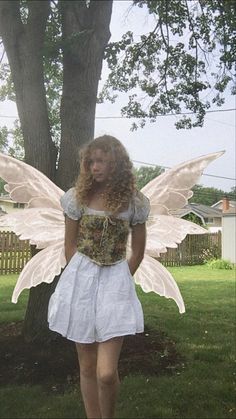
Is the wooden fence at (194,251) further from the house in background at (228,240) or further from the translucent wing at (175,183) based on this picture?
the translucent wing at (175,183)

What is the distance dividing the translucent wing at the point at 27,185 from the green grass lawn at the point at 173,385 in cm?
79

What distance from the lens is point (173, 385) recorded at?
3189 millimetres

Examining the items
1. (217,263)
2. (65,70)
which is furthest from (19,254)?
(217,263)

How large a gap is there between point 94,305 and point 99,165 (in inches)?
25.7

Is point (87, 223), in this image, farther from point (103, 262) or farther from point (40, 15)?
point (40, 15)

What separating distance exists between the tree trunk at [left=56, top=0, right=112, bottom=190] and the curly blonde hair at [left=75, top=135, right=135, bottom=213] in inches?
20.9

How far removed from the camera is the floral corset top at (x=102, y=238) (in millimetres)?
2342

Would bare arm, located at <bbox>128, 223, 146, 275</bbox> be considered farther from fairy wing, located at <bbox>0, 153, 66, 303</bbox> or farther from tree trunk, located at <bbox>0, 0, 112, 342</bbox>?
tree trunk, located at <bbox>0, 0, 112, 342</bbox>

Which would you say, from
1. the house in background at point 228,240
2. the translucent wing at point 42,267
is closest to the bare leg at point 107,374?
the translucent wing at point 42,267

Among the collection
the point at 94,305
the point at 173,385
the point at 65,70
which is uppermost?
the point at 65,70

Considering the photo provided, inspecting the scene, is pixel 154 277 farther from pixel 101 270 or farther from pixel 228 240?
pixel 228 240

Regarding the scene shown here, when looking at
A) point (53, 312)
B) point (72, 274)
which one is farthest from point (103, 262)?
point (53, 312)

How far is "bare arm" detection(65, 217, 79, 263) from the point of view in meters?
2.41

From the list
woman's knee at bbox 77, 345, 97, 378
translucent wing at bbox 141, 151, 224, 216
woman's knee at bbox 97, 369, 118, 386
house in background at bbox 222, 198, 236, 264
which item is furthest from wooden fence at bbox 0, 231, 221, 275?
house in background at bbox 222, 198, 236, 264
